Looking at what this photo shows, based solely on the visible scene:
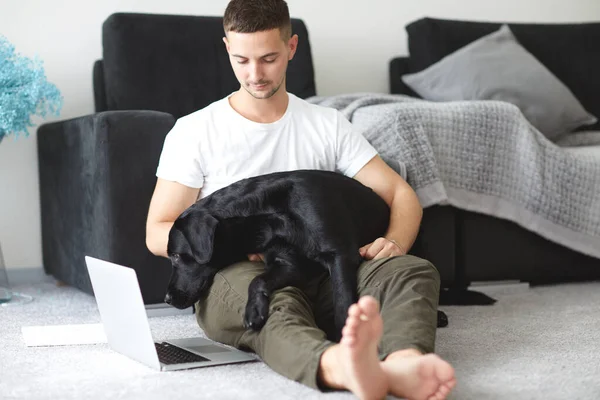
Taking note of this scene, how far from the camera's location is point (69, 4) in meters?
3.21

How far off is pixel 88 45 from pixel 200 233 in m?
1.63

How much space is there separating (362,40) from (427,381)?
2469 millimetres

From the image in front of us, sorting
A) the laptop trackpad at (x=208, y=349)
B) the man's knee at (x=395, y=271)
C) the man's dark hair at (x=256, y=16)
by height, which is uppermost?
the man's dark hair at (x=256, y=16)

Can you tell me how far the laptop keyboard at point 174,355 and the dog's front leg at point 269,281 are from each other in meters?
0.16

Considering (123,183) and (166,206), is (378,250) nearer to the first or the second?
(166,206)

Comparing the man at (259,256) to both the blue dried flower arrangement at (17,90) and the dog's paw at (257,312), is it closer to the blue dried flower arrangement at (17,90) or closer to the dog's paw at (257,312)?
the dog's paw at (257,312)

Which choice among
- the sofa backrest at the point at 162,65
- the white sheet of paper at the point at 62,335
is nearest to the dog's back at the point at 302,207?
the white sheet of paper at the point at 62,335

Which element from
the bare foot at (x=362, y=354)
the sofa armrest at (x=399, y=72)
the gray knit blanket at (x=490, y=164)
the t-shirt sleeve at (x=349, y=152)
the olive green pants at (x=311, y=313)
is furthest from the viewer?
the sofa armrest at (x=399, y=72)

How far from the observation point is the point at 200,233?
73.8 inches

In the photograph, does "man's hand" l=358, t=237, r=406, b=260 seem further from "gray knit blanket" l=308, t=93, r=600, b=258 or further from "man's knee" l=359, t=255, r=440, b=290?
"gray knit blanket" l=308, t=93, r=600, b=258

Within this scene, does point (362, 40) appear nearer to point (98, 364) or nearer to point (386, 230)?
point (386, 230)

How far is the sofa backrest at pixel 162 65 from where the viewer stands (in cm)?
299

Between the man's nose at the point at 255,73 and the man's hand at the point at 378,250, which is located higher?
the man's nose at the point at 255,73

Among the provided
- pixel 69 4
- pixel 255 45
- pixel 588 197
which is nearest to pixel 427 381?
pixel 255 45
